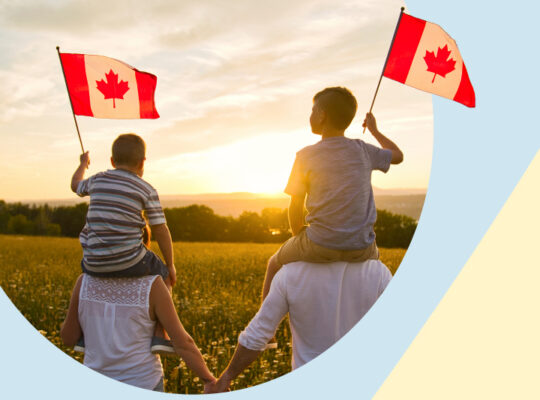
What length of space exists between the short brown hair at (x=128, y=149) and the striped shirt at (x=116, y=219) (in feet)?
0.23

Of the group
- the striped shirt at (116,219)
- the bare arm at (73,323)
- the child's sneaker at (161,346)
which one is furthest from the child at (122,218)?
the child's sneaker at (161,346)

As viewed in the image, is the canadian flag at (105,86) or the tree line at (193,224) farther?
the tree line at (193,224)

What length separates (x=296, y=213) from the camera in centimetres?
298

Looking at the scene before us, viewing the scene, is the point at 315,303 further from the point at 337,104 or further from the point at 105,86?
the point at 105,86

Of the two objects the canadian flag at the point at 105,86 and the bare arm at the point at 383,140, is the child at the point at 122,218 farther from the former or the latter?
the bare arm at the point at 383,140

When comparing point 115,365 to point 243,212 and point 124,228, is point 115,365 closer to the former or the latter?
point 124,228

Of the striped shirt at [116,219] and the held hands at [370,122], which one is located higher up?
the held hands at [370,122]

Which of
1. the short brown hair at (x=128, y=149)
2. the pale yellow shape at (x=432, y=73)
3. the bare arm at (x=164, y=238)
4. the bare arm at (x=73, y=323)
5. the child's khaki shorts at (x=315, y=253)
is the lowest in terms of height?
the bare arm at (x=73, y=323)

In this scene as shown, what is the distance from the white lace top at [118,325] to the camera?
2887 millimetres

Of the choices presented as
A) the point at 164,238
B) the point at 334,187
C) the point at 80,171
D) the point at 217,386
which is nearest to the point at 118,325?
the point at 164,238

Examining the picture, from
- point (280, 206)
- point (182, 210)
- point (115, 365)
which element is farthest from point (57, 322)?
point (182, 210)

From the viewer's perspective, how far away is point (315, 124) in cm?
296

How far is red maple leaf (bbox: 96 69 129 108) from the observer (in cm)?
344

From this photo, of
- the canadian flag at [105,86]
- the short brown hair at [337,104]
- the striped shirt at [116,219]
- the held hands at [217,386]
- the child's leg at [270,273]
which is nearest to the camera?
the striped shirt at [116,219]
